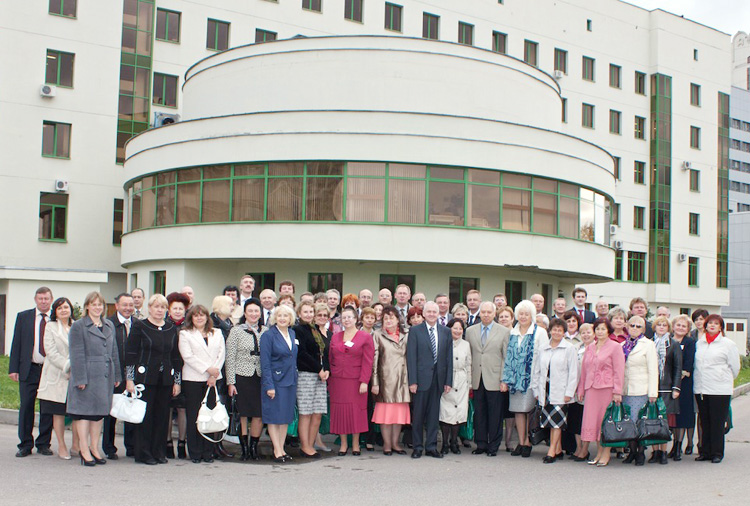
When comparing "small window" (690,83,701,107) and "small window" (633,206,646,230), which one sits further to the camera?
"small window" (690,83,701,107)

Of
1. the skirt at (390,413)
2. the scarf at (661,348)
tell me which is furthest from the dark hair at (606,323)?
the skirt at (390,413)

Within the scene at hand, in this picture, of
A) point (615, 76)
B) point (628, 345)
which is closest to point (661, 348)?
point (628, 345)

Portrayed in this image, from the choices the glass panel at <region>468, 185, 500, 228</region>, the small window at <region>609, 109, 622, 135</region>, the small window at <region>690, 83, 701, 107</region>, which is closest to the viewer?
the glass panel at <region>468, 185, 500, 228</region>

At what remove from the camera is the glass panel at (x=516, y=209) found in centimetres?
2473

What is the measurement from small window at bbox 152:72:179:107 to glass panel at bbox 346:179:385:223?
15241 millimetres

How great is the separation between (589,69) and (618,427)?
4029 centimetres

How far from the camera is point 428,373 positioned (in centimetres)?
1101

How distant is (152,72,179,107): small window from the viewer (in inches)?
1394

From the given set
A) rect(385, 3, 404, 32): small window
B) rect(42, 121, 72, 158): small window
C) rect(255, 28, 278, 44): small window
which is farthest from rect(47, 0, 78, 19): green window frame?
rect(385, 3, 404, 32): small window

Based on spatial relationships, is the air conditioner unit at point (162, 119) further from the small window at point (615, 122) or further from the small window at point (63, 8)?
the small window at point (615, 122)

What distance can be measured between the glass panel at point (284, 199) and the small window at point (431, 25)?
20.3 meters

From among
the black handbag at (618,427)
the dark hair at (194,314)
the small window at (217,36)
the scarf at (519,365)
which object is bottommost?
the black handbag at (618,427)

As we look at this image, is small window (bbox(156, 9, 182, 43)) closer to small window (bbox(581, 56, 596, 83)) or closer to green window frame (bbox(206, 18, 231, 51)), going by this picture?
green window frame (bbox(206, 18, 231, 51))

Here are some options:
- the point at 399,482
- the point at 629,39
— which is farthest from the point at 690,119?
the point at 399,482
